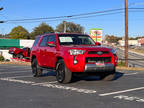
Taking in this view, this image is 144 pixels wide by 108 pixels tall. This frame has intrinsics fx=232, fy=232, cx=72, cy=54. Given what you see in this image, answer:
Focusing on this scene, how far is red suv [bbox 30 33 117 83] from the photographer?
7.58 metres

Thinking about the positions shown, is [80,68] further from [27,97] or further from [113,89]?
[27,97]

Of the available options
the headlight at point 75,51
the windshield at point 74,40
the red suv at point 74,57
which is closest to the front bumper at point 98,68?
the red suv at point 74,57

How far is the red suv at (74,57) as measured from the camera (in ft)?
24.9

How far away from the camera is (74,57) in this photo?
7.61 meters

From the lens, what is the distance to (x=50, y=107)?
16.6 feet

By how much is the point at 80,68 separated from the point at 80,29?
79103 millimetres

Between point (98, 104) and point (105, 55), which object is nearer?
point (98, 104)

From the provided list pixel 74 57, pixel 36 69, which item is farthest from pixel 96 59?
pixel 36 69

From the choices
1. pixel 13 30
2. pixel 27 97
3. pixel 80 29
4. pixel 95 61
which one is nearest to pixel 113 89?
pixel 95 61

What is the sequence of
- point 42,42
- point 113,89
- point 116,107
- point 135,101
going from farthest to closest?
point 42,42, point 113,89, point 135,101, point 116,107

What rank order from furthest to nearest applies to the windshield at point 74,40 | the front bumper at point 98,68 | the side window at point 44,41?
the side window at point 44,41 < the windshield at point 74,40 < the front bumper at point 98,68

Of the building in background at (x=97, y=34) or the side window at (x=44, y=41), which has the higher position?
the building in background at (x=97, y=34)

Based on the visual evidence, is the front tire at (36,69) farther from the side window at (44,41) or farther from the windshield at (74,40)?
the windshield at (74,40)

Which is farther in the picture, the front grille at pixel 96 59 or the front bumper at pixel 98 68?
the front grille at pixel 96 59
